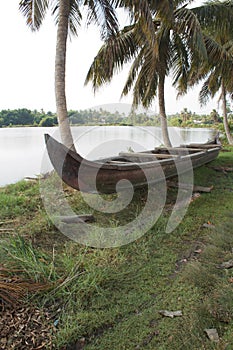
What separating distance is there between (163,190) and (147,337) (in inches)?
118

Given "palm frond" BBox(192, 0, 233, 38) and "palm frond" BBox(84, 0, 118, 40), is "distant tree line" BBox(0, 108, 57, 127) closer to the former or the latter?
"palm frond" BBox(84, 0, 118, 40)

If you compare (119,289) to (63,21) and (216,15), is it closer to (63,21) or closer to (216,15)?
(63,21)

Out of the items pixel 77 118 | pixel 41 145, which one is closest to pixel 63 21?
pixel 77 118

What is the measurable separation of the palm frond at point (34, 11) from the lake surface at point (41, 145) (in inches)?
79.4

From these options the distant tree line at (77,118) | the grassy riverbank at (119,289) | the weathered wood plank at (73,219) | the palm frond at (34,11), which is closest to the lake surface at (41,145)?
the distant tree line at (77,118)

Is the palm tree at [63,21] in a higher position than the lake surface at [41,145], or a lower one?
higher

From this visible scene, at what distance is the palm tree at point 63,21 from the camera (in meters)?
4.05

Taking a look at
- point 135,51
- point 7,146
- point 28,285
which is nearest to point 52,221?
point 28,285

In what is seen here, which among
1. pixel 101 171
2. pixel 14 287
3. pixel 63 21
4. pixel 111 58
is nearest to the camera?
pixel 14 287

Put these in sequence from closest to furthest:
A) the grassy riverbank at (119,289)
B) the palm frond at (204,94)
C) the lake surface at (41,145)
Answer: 1. the grassy riverbank at (119,289)
2. the lake surface at (41,145)
3. the palm frond at (204,94)

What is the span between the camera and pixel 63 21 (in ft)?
13.3

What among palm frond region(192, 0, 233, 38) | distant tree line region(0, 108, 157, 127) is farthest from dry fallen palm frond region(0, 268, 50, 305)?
palm frond region(192, 0, 233, 38)

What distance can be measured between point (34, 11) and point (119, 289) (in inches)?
197

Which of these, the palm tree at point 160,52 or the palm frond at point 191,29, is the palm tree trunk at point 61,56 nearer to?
the palm tree at point 160,52
